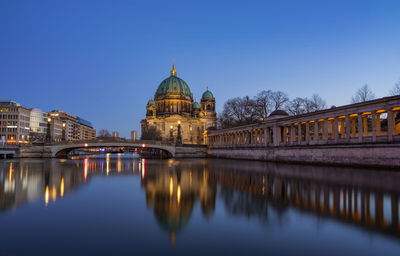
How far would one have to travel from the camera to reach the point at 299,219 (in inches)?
333

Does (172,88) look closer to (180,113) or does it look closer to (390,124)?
(180,113)

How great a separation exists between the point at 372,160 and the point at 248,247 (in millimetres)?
26306

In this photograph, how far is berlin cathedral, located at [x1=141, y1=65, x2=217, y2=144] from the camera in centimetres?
12875

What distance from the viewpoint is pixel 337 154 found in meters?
32.4

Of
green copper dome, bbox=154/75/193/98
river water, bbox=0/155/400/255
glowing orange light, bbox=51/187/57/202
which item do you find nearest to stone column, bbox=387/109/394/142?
river water, bbox=0/155/400/255

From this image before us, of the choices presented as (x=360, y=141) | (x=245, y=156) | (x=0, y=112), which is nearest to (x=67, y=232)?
(x=360, y=141)

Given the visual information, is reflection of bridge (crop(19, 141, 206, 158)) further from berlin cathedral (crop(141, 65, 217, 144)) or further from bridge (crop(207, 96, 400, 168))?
berlin cathedral (crop(141, 65, 217, 144))

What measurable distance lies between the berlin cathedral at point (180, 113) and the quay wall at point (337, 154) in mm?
79566

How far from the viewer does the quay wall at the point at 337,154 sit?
26.8m

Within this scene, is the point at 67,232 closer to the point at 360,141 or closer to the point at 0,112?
the point at 360,141

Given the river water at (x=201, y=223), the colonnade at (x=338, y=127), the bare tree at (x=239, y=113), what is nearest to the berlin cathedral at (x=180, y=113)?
the bare tree at (x=239, y=113)

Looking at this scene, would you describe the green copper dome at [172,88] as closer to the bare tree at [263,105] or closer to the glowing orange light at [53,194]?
the bare tree at [263,105]

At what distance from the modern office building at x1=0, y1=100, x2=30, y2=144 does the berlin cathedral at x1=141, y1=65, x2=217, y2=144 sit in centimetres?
4637

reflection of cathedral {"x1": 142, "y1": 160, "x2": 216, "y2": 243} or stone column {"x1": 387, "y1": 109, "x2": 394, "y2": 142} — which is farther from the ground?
stone column {"x1": 387, "y1": 109, "x2": 394, "y2": 142}
